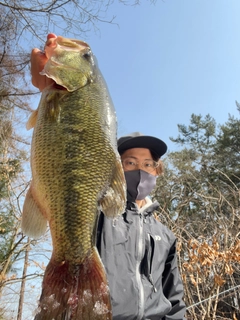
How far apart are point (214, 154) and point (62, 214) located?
66.0 feet

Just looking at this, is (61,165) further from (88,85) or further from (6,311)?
(6,311)

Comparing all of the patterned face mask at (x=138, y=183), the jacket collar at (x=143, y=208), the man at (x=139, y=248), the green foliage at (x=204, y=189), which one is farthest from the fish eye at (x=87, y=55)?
the green foliage at (x=204, y=189)

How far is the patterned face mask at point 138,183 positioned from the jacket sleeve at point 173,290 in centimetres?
44

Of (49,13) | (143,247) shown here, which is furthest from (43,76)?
(49,13)

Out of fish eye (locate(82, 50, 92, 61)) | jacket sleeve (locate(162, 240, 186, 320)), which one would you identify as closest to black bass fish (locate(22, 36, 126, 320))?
fish eye (locate(82, 50, 92, 61))

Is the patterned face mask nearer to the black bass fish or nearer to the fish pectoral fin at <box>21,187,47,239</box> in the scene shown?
the black bass fish

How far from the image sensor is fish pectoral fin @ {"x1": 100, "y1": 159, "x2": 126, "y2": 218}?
1486 mm

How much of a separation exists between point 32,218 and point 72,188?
8.3 inches

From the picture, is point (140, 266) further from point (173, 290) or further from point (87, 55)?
point (87, 55)

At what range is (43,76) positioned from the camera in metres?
1.73

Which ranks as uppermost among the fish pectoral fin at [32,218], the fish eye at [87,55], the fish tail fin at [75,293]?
the fish eye at [87,55]

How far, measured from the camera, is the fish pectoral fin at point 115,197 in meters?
1.49

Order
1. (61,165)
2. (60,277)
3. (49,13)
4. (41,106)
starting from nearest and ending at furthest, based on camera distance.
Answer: (60,277)
(61,165)
(41,106)
(49,13)

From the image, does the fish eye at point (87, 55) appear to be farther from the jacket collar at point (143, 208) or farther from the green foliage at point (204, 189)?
the green foliage at point (204, 189)
